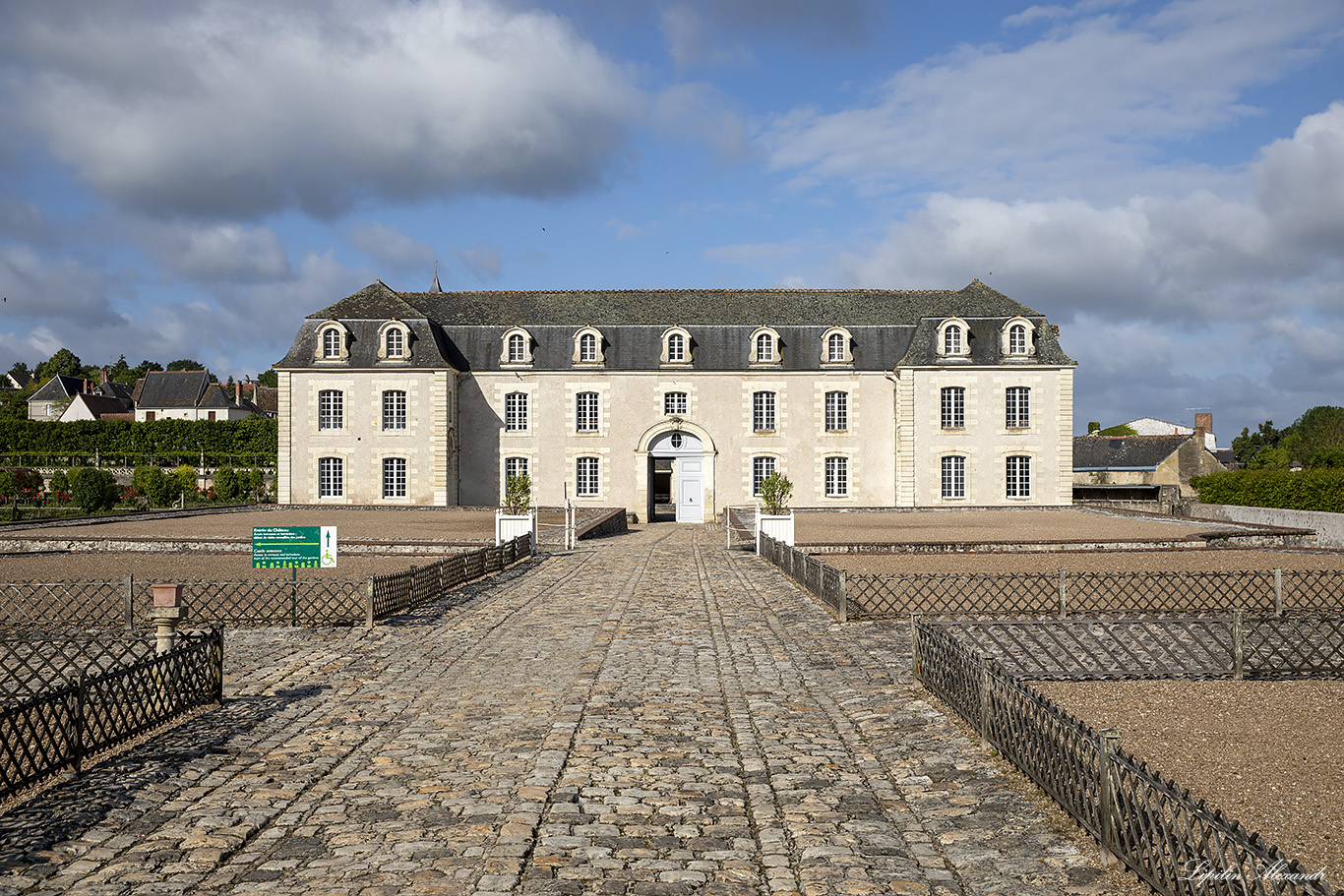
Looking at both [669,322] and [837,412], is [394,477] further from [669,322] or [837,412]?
[837,412]

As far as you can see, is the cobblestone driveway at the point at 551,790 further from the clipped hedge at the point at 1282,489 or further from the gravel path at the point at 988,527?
the clipped hedge at the point at 1282,489

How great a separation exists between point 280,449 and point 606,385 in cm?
1392

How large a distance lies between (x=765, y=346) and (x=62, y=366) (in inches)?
4140

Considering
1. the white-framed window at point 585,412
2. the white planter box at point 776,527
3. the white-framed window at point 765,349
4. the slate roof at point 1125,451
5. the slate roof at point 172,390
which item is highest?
the slate roof at point 172,390

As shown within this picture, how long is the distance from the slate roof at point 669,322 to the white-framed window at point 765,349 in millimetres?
478

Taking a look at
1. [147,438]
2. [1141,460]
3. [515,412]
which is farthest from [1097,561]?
[1141,460]

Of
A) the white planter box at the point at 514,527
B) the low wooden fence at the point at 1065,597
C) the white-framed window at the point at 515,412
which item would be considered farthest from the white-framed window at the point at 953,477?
the low wooden fence at the point at 1065,597

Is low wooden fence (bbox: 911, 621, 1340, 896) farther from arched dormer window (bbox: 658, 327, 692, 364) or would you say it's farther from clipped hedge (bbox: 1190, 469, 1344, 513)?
arched dormer window (bbox: 658, 327, 692, 364)

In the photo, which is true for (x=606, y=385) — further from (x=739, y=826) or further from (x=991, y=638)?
(x=739, y=826)

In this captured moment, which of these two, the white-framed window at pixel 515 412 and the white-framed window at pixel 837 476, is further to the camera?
the white-framed window at pixel 515 412

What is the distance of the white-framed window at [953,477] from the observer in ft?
123

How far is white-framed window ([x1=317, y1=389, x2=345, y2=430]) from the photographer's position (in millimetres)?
37406

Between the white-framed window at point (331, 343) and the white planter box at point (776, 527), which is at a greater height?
the white-framed window at point (331, 343)

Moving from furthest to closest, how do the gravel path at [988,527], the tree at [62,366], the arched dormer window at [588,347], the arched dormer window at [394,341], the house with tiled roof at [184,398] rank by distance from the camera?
the tree at [62,366], the house with tiled roof at [184,398], the arched dormer window at [588,347], the arched dormer window at [394,341], the gravel path at [988,527]
